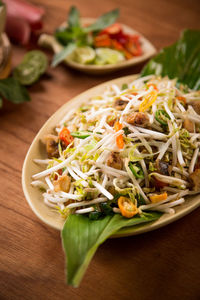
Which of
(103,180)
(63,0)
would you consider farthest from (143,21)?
(103,180)

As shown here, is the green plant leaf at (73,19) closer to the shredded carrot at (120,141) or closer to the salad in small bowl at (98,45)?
the salad in small bowl at (98,45)

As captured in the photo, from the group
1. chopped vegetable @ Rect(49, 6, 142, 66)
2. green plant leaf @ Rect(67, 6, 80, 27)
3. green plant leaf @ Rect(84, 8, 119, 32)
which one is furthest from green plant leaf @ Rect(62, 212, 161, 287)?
green plant leaf @ Rect(67, 6, 80, 27)

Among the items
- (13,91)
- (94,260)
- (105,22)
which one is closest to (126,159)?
(94,260)

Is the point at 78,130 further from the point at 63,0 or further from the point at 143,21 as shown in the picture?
the point at 63,0

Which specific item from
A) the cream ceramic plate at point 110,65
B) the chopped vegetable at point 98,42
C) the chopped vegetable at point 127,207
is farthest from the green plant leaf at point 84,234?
the chopped vegetable at point 98,42

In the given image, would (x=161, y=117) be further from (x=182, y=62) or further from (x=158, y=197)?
(x=182, y=62)

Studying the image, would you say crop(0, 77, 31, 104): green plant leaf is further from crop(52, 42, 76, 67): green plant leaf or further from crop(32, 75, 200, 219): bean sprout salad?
crop(32, 75, 200, 219): bean sprout salad
